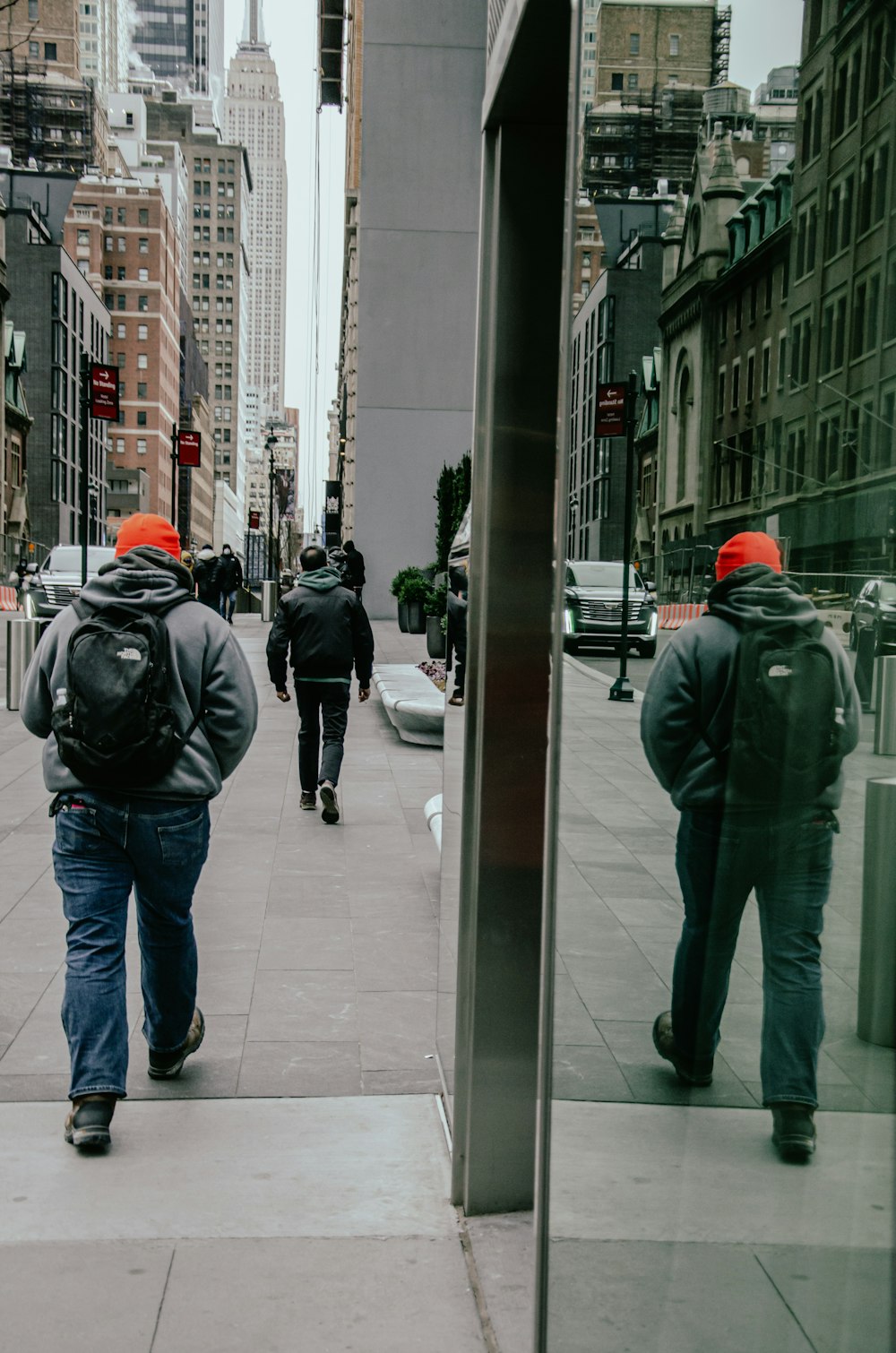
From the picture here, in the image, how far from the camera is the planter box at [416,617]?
2716cm

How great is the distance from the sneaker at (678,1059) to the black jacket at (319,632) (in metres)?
7.15

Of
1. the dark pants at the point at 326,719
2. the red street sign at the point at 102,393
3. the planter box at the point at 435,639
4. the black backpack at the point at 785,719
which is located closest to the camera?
the black backpack at the point at 785,719

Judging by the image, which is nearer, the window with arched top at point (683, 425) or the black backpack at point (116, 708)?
the window with arched top at point (683, 425)

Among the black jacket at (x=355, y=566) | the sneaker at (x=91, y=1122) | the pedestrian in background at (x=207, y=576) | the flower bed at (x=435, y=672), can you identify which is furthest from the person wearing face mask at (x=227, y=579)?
the sneaker at (x=91, y=1122)

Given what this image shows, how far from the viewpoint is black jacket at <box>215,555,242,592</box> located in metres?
27.2

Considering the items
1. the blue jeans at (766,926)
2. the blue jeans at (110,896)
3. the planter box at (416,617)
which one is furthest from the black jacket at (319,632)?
the planter box at (416,617)

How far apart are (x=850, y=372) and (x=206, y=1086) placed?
3.76m

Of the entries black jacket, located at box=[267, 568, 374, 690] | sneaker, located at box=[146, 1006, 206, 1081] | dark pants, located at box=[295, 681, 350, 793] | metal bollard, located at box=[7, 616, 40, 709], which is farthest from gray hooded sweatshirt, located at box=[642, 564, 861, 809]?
metal bollard, located at box=[7, 616, 40, 709]

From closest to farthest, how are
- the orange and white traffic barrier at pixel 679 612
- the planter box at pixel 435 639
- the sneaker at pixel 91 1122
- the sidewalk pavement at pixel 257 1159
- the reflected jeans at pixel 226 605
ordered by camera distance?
the orange and white traffic barrier at pixel 679 612 < the sidewalk pavement at pixel 257 1159 < the sneaker at pixel 91 1122 < the planter box at pixel 435 639 < the reflected jeans at pixel 226 605

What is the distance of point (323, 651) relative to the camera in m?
8.95

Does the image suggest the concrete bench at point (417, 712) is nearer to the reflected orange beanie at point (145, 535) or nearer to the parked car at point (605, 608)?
the reflected orange beanie at point (145, 535)

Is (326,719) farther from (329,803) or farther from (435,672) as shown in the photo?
(435,672)

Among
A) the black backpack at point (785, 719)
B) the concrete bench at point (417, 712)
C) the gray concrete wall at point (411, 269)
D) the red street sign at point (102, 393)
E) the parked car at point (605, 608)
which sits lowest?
the concrete bench at point (417, 712)

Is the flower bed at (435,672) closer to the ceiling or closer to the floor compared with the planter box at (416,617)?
closer to the floor
